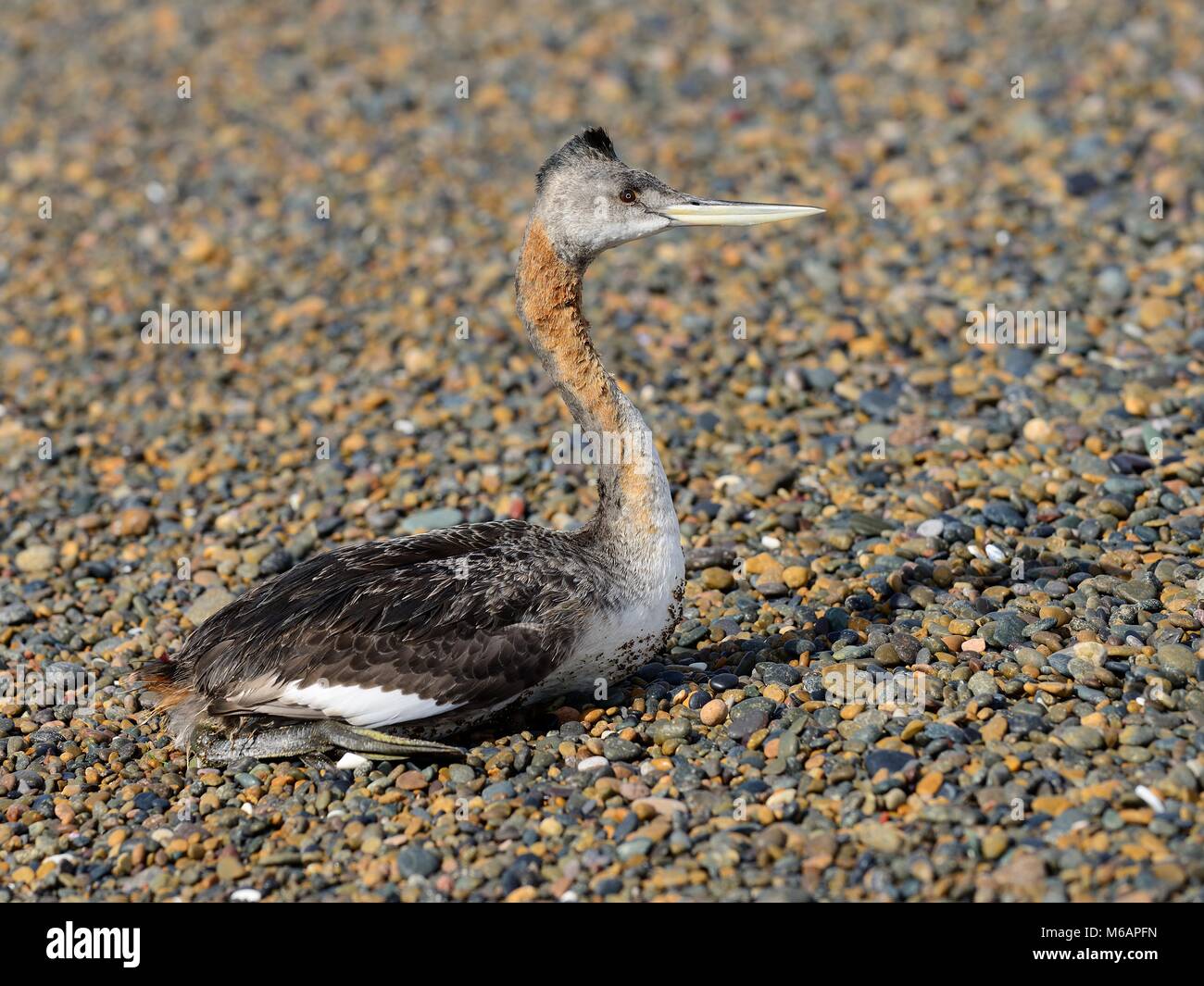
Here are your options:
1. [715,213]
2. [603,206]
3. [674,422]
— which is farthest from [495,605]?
[674,422]

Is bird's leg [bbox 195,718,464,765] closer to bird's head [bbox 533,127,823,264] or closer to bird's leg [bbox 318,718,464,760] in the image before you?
bird's leg [bbox 318,718,464,760]

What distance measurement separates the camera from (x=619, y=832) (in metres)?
5.73

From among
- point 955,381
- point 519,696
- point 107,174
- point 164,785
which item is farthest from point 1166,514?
point 107,174

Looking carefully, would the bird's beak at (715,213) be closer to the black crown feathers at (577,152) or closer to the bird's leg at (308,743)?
the black crown feathers at (577,152)

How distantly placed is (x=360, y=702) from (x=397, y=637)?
1.08ft

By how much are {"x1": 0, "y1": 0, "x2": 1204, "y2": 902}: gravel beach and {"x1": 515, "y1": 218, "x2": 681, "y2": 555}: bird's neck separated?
0.81 meters

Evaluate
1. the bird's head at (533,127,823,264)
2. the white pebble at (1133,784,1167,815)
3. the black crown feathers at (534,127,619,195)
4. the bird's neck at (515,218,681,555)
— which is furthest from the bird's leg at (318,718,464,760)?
the white pebble at (1133,784,1167,815)

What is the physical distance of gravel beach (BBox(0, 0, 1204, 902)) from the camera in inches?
228

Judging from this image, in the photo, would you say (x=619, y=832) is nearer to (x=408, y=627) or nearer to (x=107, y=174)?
(x=408, y=627)

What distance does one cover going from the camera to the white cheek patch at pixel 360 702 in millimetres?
6309

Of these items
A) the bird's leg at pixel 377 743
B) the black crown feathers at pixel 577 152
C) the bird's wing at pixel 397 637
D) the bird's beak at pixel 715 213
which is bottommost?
the bird's leg at pixel 377 743

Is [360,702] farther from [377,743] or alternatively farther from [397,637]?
[397,637]

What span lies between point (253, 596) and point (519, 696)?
145 centimetres

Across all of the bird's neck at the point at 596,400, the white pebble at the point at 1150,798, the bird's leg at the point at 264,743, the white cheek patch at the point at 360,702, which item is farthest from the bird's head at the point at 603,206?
the white pebble at the point at 1150,798
